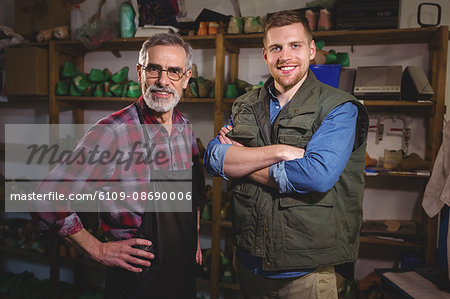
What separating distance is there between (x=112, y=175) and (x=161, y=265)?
0.44 m

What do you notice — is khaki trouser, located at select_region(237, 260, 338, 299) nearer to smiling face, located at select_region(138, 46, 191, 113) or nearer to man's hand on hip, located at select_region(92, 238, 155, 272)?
man's hand on hip, located at select_region(92, 238, 155, 272)

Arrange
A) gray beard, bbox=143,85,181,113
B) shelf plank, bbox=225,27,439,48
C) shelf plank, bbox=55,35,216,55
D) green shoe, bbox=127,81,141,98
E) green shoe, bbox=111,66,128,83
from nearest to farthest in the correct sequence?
gray beard, bbox=143,85,181,113 < shelf plank, bbox=225,27,439,48 < shelf plank, bbox=55,35,216,55 < green shoe, bbox=127,81,141,98 < green shoe, bbox=111,66,128,83

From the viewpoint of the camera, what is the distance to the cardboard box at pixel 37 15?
A: 3316 mm

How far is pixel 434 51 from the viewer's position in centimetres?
268

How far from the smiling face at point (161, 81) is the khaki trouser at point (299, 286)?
87 cm

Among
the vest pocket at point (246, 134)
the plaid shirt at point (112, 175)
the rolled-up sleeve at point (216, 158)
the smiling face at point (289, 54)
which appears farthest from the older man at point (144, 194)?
the smiling face at point (289, 54)

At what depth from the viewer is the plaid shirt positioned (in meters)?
1.44

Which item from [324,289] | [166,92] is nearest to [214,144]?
[166,92]

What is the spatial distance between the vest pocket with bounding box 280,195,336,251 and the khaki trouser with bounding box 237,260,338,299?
14cm

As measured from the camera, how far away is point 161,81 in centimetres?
167

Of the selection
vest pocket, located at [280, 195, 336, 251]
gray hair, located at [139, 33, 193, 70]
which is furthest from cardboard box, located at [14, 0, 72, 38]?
vest pocket, located at [280, 195, 336, 251]

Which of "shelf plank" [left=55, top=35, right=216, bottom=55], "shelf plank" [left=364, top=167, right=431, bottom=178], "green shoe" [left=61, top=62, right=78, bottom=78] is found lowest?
"shelf plank" [left=364, top=167, right=431, bottom=178]

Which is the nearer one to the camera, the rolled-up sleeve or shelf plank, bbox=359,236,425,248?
the rolled-up sleeve

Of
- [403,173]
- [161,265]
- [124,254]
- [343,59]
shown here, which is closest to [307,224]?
[161,265]
